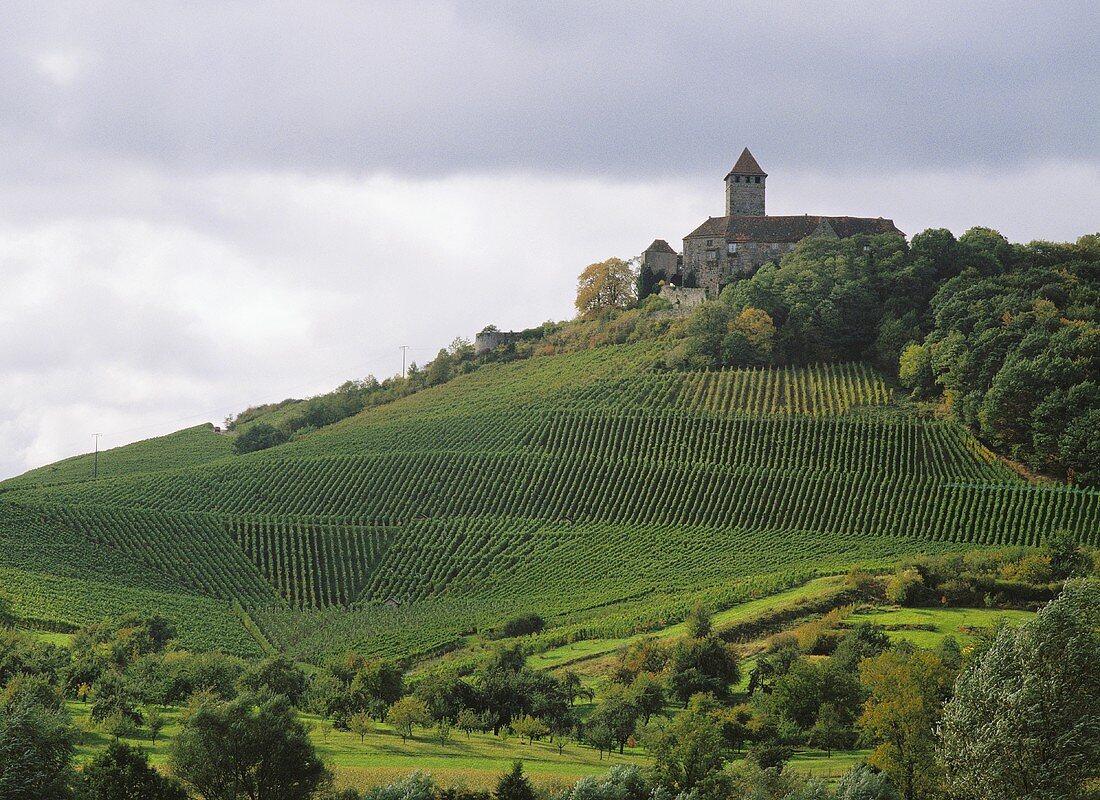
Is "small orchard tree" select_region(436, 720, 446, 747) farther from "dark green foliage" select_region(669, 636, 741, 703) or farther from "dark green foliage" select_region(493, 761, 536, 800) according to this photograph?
"dark green foliage" select_region(493, 761, 536, 800)

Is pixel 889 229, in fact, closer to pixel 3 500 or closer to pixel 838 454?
pixel 838 454

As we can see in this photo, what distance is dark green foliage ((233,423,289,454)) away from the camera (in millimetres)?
102000

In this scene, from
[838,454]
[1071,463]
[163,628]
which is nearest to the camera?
[163,628]

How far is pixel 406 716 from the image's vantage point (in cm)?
4309

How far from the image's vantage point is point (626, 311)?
114 metres

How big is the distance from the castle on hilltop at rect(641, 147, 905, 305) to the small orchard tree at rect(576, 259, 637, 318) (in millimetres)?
2777

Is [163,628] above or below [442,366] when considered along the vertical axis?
below

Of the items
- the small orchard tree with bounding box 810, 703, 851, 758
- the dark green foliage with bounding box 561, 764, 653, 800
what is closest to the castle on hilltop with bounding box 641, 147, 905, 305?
the small orchard tree with bounding box 810, 703, 851, 758

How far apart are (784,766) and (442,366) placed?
7937cm

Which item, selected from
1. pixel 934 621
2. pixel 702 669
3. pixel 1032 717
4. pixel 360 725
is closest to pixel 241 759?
pixel 360 725

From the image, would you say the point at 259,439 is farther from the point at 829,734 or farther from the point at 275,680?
the point at 829,734

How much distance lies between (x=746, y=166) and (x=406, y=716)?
84.9 m

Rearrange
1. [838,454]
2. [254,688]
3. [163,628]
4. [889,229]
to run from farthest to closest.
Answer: [889,229] < [838,454] < [163,628] < [254,688]

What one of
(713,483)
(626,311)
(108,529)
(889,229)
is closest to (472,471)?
(713,483)
